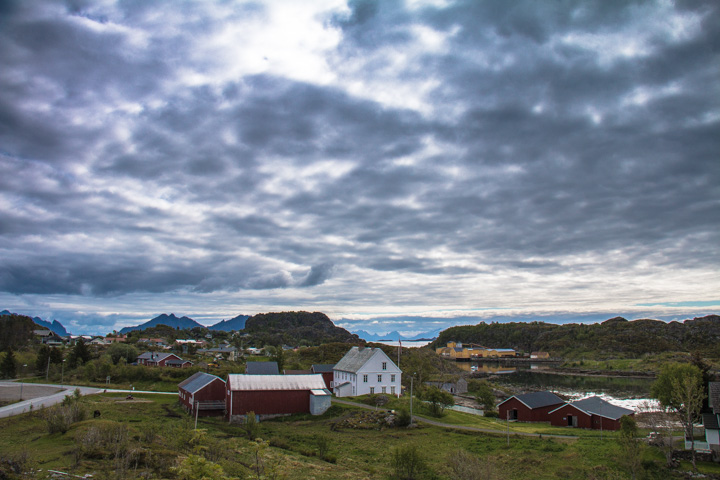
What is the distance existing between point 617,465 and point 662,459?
416cm

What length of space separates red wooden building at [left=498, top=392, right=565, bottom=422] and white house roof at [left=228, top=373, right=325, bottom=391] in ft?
64.7

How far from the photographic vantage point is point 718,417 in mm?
25641

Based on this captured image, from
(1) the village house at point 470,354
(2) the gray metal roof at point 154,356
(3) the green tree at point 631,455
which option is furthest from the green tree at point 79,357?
(1) the village house at point 470,354

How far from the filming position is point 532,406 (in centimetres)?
4228

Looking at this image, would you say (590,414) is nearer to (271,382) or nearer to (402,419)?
(402,419)


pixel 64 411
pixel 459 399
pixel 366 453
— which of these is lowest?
pixel 459 399

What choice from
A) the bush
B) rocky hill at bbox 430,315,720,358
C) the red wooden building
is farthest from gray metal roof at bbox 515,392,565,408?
rocky hill at bbox 430,315,720,358

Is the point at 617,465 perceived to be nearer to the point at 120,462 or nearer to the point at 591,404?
the point at 591,404

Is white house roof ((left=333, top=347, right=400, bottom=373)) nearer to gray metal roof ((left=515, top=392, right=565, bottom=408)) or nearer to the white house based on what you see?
the white house

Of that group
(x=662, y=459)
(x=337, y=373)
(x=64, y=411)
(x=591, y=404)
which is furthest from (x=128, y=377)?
(x=662, y=459)

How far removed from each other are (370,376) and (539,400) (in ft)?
64.9

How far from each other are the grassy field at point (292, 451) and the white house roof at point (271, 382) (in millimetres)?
3875

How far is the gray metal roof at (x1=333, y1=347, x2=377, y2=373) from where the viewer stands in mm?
54500

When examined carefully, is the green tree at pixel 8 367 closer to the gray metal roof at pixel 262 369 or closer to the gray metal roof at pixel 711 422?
the gray metal roof at pixel 262 369
